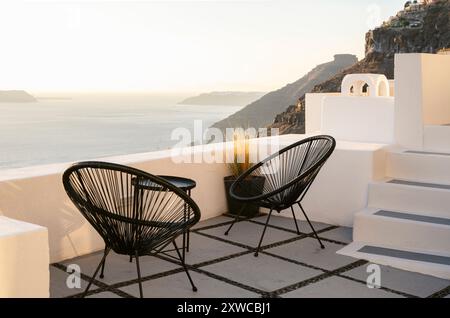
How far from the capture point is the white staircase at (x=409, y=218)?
454cm

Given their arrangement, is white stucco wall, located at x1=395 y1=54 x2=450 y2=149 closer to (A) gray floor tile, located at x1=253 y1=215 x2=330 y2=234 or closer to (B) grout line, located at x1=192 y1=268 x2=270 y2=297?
(A) gray floor tile, located at x1=253 y1=215 x2=330 y2=234

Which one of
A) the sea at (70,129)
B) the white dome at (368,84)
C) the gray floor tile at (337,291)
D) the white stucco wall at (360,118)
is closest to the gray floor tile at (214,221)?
the gray floor tile at (337,291)

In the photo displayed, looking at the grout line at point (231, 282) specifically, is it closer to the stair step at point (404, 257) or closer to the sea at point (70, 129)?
the stair step at point (404, 257)

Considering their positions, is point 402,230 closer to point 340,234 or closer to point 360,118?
point 340,234

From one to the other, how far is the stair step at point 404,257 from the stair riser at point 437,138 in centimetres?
181

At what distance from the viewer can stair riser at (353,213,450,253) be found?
181 inches

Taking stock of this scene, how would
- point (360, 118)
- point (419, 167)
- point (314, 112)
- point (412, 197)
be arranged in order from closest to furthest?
1. point (412, 197)
2. point (419, 167)
3. point (360, 118)
4. point (314, 112)

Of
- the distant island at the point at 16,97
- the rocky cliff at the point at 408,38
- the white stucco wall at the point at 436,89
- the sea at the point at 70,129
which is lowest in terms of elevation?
the sea at the point at 70,129

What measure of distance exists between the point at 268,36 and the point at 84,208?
47.6 meters

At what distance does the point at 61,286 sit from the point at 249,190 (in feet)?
8.20

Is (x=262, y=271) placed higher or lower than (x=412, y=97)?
lower

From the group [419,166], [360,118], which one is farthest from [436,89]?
[419,166]

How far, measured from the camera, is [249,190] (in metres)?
5.88
